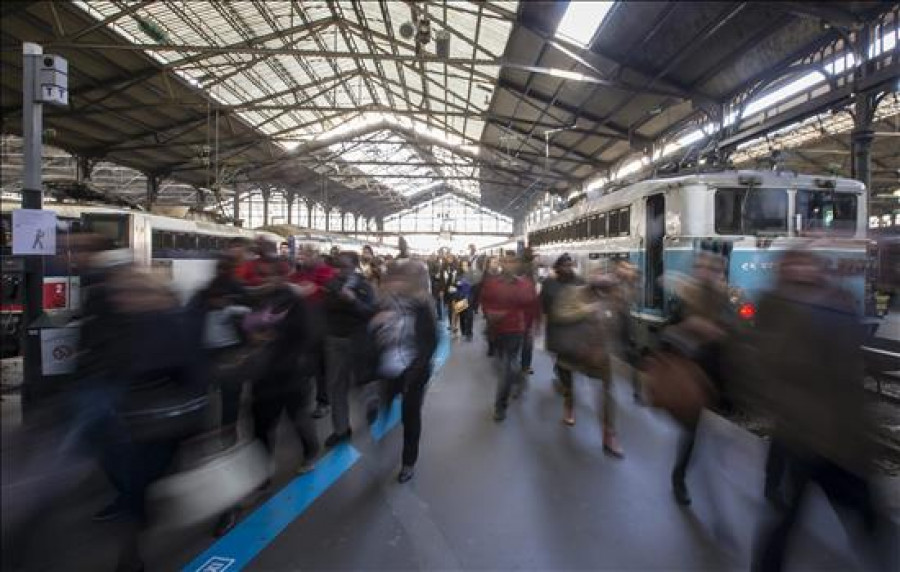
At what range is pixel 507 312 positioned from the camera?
540 centimetres

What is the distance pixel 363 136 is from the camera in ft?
84.3

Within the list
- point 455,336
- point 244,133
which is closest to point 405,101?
point 244,133

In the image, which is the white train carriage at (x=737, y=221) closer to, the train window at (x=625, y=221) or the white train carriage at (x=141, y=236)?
the train window at (x=625, y=221)

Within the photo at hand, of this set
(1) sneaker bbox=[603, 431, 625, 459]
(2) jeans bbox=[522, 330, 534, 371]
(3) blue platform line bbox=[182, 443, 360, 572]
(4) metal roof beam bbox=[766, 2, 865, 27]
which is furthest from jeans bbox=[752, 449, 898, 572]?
(2) jeans bbox=[522, 330, 534, 371]

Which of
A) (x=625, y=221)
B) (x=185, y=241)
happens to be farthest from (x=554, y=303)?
(x=185, y=241)

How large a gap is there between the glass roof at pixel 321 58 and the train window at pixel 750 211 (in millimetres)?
3597

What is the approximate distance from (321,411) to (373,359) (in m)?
1.96

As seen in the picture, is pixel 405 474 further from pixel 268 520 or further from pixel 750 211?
pixel 750 211

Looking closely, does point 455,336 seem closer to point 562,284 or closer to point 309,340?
point 562,284

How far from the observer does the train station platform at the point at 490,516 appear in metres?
2.91

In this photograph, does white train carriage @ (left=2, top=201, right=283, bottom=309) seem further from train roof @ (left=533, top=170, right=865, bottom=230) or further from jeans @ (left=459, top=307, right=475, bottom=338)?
train roof @ (left=533, top=170, right=865, bottom=230)

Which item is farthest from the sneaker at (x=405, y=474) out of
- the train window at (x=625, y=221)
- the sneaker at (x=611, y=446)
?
the train window at (x=625, y=221)

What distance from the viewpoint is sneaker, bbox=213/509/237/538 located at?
3.14 metres

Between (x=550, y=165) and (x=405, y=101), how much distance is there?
6.98 metres
